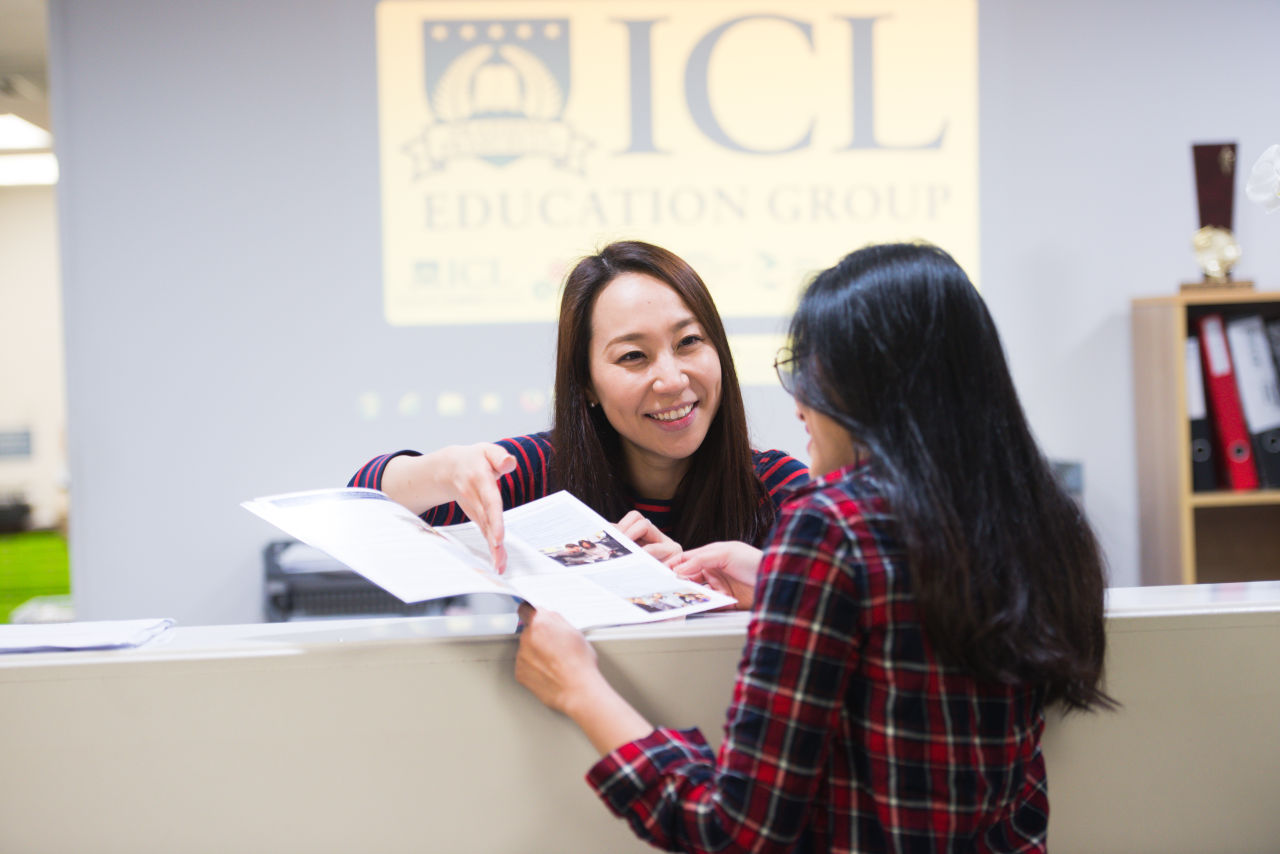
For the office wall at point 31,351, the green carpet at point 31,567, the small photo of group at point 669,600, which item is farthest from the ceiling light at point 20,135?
the small photo of group at point 669,600

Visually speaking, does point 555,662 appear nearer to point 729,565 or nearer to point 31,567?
point 729,565

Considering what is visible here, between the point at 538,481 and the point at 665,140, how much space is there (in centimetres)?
167

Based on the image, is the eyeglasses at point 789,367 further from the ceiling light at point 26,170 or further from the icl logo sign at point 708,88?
the ceiling light at point 26,170

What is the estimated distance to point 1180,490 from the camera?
2.76m

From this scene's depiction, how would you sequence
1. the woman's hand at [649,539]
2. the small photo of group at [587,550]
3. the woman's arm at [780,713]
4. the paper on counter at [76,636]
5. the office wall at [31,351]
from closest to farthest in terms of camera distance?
the woman's arm at [780,713], the paper on counter at [76,636], the small photo of group at [587,550], the woman's hand at [649,539], the office wall at [31,351]

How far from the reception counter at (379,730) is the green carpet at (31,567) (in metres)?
4.74

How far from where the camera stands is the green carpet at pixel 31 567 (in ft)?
18.0

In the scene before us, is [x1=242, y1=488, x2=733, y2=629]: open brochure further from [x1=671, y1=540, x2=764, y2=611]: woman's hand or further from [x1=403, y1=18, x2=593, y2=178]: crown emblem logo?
[x1=403, y1=18, x2=593, y2=178]: crown emblem logo

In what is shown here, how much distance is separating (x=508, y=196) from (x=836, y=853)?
96.7 inches

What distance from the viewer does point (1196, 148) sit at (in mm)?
2807

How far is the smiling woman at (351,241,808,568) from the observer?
4.88 ft

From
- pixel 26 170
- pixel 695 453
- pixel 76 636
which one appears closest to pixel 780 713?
pixel 76 636

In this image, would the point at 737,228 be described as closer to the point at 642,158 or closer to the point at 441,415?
the point at 642,158

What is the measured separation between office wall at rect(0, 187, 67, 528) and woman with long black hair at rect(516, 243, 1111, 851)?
669cm
